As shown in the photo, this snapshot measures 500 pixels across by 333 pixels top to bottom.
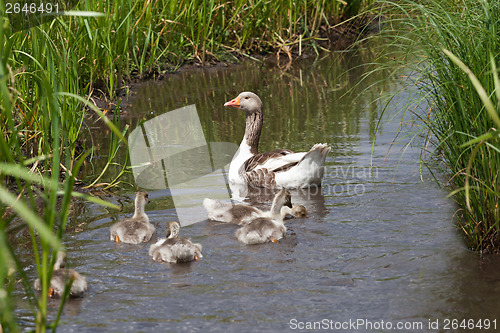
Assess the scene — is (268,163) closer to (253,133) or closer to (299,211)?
(253,133)

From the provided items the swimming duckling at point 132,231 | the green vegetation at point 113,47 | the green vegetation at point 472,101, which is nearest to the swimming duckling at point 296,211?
the swimming duckling at point 132,231

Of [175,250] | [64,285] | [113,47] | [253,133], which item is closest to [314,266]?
[175,250]

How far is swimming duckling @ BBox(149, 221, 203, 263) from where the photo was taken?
5.30 metres

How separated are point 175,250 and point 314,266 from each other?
107cm

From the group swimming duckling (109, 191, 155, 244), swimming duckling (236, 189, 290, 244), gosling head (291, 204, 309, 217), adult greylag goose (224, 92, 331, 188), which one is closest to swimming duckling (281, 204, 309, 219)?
gosling head (291, 204, 309, 217)

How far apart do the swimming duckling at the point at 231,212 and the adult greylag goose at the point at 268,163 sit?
88 cm

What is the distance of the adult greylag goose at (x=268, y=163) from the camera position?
7.35 m

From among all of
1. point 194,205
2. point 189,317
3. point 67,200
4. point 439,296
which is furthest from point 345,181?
point 67,200

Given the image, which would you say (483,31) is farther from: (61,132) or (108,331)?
(61,132)

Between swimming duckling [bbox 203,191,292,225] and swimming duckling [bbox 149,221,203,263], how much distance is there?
982 millimetres

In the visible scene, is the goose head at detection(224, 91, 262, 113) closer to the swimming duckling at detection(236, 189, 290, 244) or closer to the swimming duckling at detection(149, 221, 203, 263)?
the swimming duckling at detection(236, 189, 290, 244)

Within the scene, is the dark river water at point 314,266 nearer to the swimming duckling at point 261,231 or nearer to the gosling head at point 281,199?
the swimming duckling at point 261,231

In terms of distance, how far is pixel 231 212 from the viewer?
21.3 feet

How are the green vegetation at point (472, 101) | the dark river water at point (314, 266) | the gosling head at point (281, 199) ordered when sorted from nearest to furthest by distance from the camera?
the dark river water at point (314, 266)
the green vegetation at point (472, 101)
the gosling head at point (281, 199)
